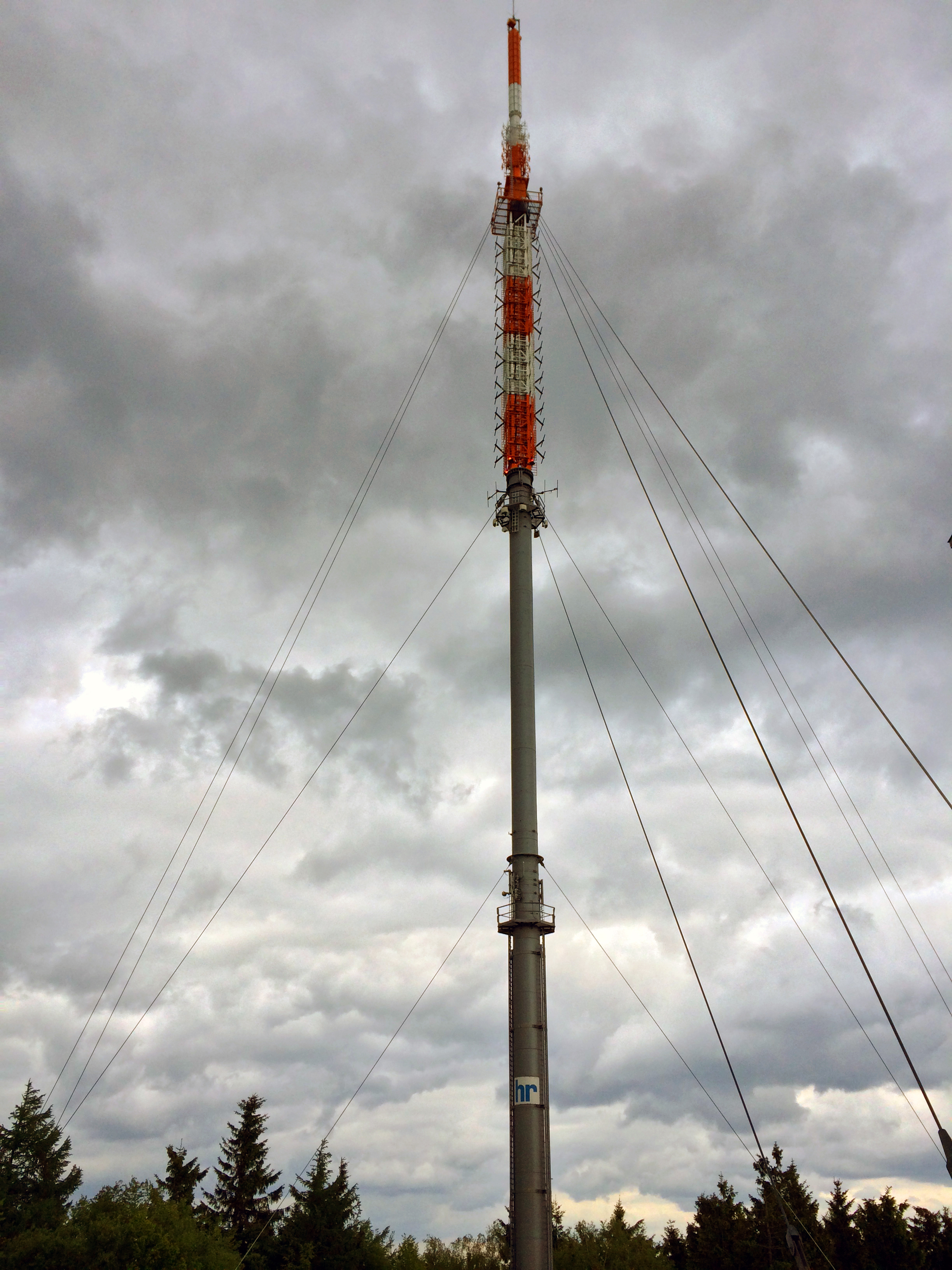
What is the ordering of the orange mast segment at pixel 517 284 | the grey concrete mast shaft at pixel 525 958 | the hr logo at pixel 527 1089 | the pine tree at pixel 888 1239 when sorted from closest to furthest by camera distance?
1. the grey concrete mast shaft at pixel 525 958
2. the hr logo at pixel 527 1089
3. the orange mast segment at pixel 517 284
4. the pine tree at pixel 888 1239

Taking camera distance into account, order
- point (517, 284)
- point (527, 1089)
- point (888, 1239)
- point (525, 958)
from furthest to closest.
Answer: point (888, 1239) < point (517, 284) < point (525, 958) < point (527, 1089)

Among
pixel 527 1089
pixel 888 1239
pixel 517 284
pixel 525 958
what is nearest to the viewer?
pixel 527 1089

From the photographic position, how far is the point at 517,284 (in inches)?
1956

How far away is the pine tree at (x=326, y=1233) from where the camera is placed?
202 ft

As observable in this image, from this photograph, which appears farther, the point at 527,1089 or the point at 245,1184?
the point at 245,1184

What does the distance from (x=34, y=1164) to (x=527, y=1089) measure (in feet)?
191

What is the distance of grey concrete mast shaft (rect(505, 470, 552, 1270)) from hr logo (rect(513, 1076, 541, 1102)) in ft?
0.10

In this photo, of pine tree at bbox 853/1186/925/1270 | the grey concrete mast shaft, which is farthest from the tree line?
the grey concrete mast shaft

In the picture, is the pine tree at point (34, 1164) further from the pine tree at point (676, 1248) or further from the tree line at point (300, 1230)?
the pine tree at point (676, 1248)

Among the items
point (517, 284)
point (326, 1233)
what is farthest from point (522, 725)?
point (326, 1233)

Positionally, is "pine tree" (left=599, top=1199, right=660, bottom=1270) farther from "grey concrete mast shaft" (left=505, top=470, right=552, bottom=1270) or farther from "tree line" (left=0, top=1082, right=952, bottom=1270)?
"grey concrete mast shaft" (left=505, top=470, right=552, bottom=1270)

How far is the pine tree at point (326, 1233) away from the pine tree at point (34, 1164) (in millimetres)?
17531

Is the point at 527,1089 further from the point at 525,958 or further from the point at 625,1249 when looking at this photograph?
the point at 625,1249

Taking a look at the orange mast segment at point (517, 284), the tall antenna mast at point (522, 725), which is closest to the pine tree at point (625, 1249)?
the tall antenna mast at point (522, 725)
